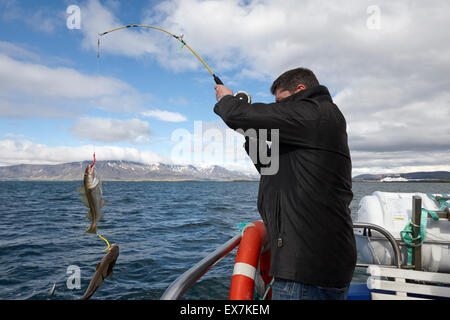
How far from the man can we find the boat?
0.46 metres

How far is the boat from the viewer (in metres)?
2.39

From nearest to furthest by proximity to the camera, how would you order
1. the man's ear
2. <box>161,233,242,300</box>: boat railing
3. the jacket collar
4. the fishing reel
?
1. <box>161,233,242,300</box>: boat railing
2. the jacket collar
3. the man's ear
4. the fishing reel

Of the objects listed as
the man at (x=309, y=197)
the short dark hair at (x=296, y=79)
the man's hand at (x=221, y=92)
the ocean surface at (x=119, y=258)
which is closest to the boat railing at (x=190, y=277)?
the man at (x=309, y=197)

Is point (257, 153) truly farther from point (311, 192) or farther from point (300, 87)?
point (300, 87)

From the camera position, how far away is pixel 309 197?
2.00 m

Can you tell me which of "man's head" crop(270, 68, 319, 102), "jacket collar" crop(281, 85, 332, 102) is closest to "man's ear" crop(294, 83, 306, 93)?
"man's head" crop(270, 68, 319, 102)

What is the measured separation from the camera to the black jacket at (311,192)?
1.98 m

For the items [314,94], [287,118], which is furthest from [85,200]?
[314,94]

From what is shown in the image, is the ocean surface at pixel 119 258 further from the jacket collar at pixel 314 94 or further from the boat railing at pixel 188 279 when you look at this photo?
the jacket collar at pixel 314 94

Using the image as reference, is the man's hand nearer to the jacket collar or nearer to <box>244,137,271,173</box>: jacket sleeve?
<box>244,137,271,173</box>: jacket sleeve

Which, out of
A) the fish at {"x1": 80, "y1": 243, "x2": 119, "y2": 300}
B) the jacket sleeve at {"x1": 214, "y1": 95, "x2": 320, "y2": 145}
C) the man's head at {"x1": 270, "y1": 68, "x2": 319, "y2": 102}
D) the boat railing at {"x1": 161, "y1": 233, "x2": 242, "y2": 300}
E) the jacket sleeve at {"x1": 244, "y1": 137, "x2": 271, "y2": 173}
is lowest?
the fish at {"x1": 80, "y1": 243, "x2": 119, "y2": 300}

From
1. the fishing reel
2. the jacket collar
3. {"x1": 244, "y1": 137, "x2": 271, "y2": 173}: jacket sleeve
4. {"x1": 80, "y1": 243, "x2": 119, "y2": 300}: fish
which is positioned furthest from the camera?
{"x1": 80, "y1": 243, "x2": 119, "y2": 300}: fish

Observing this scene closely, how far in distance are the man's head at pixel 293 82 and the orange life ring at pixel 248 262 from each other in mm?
1201

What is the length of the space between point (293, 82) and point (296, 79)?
Result: 0.03 m
